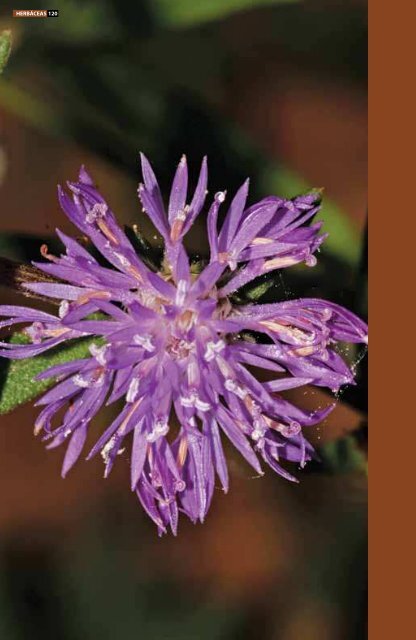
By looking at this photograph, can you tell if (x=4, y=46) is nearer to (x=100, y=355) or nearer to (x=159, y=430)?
(x=100, y=355)

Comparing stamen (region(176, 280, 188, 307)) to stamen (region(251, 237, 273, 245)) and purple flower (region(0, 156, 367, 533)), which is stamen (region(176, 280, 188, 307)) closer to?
purple flower (region(0, 156, 367, 533))

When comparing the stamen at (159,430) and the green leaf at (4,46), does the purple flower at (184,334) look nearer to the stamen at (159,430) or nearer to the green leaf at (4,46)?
the stamen at (159,430)

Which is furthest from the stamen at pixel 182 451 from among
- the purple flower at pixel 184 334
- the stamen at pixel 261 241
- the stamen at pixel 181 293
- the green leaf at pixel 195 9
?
the green leaf at pixel 195 9

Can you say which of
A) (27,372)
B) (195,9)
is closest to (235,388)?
(27,372)

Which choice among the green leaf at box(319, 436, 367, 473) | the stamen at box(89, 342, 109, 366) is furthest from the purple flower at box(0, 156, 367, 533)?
the green leaf at box(319, 436, 367, 473)

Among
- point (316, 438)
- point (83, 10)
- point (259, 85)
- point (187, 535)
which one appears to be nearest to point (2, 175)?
point (83, 10)

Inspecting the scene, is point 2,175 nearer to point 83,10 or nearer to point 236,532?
point 83,10
